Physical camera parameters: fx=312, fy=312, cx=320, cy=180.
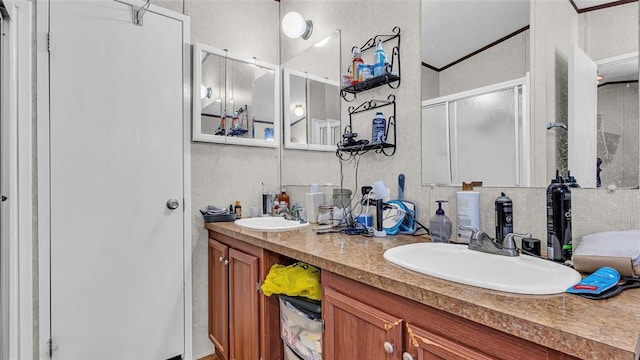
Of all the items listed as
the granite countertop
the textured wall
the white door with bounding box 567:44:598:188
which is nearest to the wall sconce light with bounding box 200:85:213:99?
the textured wall

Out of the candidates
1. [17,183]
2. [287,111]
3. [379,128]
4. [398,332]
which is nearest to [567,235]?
[398,332]

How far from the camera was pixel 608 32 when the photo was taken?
1021 millimetres

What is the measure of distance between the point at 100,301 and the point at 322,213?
1304 millimetres

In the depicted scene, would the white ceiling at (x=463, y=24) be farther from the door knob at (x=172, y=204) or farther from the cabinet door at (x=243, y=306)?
the door knob at (x=172, y=204)

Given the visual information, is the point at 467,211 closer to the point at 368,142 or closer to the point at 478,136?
the point at 478,136

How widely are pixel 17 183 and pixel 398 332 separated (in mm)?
1826

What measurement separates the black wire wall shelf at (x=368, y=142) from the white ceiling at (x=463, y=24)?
0.31 meters

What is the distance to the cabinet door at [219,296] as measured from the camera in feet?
5.88

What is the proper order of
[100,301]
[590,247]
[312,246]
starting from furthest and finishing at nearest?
[100,301] < [312,246] < [590,247]

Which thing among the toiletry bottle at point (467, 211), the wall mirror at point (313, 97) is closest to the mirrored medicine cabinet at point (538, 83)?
the toiletry bottle at point (467, 211)

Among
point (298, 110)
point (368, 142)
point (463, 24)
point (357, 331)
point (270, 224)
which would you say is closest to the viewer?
point (357, 331)

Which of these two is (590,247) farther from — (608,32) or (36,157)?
(36,157)

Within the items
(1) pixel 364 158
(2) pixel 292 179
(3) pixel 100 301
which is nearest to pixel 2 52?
(3) pixel 100 301

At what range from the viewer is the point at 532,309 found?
2.10 feet
